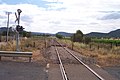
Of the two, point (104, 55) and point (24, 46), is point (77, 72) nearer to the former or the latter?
point (104, 55)

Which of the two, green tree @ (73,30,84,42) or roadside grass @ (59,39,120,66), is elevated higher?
green tree @ (73,30,84,42)

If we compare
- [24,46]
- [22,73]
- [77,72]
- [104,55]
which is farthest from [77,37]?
[22,73]

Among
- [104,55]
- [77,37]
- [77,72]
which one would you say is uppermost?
[77,37]

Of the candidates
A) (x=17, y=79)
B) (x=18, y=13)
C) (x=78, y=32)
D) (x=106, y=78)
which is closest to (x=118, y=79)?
(x=106, y=78)

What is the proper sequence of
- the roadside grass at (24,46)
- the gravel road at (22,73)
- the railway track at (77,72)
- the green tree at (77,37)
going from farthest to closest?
the green tree at (77,37) < the roadside grass at (24,46) < the railway track at (77,72) < the gravel road at (22,73)

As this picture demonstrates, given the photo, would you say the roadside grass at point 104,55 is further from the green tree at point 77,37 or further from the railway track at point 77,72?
the green tree at point 77,37

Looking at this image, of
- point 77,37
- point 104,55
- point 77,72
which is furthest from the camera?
point 77,37

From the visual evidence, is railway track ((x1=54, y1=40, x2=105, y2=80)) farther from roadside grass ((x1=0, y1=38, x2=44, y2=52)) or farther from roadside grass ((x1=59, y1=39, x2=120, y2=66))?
roadside grass ((x1=0, y1=38, x2=44, y2=52))

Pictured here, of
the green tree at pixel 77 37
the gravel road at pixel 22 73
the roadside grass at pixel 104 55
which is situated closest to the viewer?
the gravel road at pixel 22 73

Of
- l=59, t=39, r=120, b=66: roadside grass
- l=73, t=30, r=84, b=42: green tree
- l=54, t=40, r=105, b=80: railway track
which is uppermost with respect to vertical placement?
l=73, t=30, r=84, b=42: green tree

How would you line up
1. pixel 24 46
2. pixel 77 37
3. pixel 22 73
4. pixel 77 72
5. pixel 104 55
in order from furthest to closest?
pixel 77 37
pixel 24 46
pixel 104 55
pixel 77 72
pixel 22 73

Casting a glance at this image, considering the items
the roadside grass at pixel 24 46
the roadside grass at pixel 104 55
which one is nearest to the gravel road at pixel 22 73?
the roadside grass at pixel 104 55

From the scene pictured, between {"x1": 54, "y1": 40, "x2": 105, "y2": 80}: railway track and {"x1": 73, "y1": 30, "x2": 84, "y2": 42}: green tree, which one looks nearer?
{"x1": 54, "y1": 40, "x2": 105, "y2": 80}: railway track

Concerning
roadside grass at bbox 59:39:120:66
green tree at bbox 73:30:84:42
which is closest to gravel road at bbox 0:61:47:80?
roadside grass at bbox 59:39:120:66
